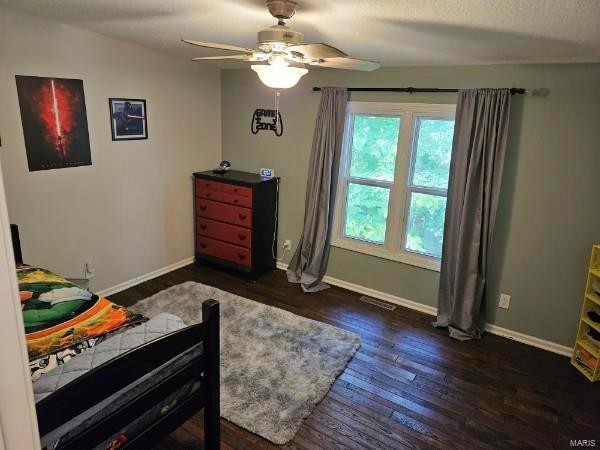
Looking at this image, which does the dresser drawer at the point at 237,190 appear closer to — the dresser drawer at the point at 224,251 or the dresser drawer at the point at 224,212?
the dresser drawer at the point at 224,212

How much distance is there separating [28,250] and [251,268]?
6.41 ft

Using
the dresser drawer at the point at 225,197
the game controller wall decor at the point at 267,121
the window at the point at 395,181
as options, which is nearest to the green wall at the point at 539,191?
the window at the point at 395,181

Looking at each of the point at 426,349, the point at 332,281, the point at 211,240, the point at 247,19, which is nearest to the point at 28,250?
the point at 211,240

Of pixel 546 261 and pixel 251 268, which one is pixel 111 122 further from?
pixel 546 261

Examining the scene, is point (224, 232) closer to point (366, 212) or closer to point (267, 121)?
point (267, 121)

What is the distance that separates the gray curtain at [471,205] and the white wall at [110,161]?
2684mm

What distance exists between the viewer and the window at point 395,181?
3.48 meters

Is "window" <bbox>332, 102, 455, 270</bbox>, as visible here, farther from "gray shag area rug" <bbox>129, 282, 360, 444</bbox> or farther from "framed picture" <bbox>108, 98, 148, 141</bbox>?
"framed picture" <bbox>108, 98, 148, 141</bbox>

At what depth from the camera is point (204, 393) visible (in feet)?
5.49

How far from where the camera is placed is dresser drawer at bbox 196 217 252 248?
4.10 metres

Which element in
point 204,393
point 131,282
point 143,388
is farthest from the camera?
point 131,282

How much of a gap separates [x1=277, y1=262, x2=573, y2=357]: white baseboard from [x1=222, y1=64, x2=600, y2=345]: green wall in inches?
1.8

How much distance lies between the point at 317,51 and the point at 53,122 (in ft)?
7.58

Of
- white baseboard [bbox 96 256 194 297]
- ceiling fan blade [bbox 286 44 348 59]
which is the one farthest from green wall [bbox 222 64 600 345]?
white baseboard [bbox 96 256 194 297]
